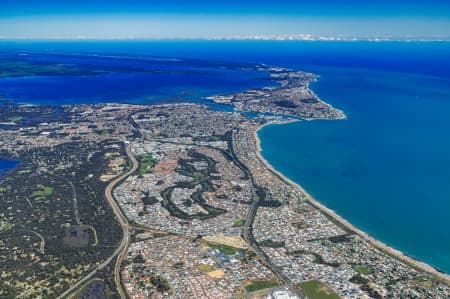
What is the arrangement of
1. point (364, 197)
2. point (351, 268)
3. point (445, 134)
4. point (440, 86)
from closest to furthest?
point (351, 268) < point (364, 197) < point (445, 134) < point (440, 86)

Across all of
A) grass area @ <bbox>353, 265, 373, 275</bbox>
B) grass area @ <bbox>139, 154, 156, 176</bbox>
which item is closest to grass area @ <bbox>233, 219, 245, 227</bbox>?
grass area @ <bbox>353, 265, 373, 275</bbox>

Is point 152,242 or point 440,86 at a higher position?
point 440,86

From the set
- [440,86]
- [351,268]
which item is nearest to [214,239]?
[351,268]

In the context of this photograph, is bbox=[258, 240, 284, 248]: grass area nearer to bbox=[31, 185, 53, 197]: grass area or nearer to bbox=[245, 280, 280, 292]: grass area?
bbox=[245, 280, 280, 292]: grass area

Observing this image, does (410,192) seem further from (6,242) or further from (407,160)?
(6,242)

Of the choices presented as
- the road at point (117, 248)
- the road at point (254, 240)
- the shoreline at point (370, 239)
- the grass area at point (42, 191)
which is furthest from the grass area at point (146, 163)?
the shoreline at point (370, 239)

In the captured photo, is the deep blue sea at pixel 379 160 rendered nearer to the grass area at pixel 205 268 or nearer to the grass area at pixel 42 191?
the grass area at pixel 205 268
